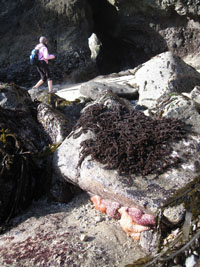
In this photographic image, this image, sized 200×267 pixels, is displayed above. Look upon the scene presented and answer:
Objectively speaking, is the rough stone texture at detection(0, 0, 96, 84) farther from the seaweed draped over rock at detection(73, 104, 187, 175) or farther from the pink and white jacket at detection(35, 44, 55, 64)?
the seaweed draped over rock at detection(73, 104, 187, 175)

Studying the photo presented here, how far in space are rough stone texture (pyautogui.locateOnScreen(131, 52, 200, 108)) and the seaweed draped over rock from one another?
2178mm

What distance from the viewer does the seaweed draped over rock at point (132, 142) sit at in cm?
293

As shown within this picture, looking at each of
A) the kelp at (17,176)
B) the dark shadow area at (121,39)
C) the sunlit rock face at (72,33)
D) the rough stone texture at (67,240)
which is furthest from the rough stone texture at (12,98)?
the dark shadow area at (121,39)

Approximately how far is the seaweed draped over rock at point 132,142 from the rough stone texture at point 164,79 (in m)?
2.18

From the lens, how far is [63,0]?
1186 cm

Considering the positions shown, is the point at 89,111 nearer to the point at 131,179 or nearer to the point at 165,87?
the point at 131,179

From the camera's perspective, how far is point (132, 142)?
305 centimetres

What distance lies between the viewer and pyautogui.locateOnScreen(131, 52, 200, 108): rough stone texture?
5668mm

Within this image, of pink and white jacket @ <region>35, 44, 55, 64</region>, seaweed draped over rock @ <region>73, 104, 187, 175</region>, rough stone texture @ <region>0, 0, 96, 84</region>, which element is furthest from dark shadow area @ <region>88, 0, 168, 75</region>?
seaweed draped over rock @ <region>73, 104, 187, 175</region>

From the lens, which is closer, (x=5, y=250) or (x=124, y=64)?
(x=5, y=250)

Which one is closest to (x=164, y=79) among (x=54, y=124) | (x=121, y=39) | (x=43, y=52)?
(x=54, y=124)

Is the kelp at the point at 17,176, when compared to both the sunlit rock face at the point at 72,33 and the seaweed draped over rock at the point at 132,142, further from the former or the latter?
the sunlit rock face at the point at 72,33

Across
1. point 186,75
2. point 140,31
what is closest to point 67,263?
point 186,75

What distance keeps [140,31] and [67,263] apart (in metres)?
11.5
